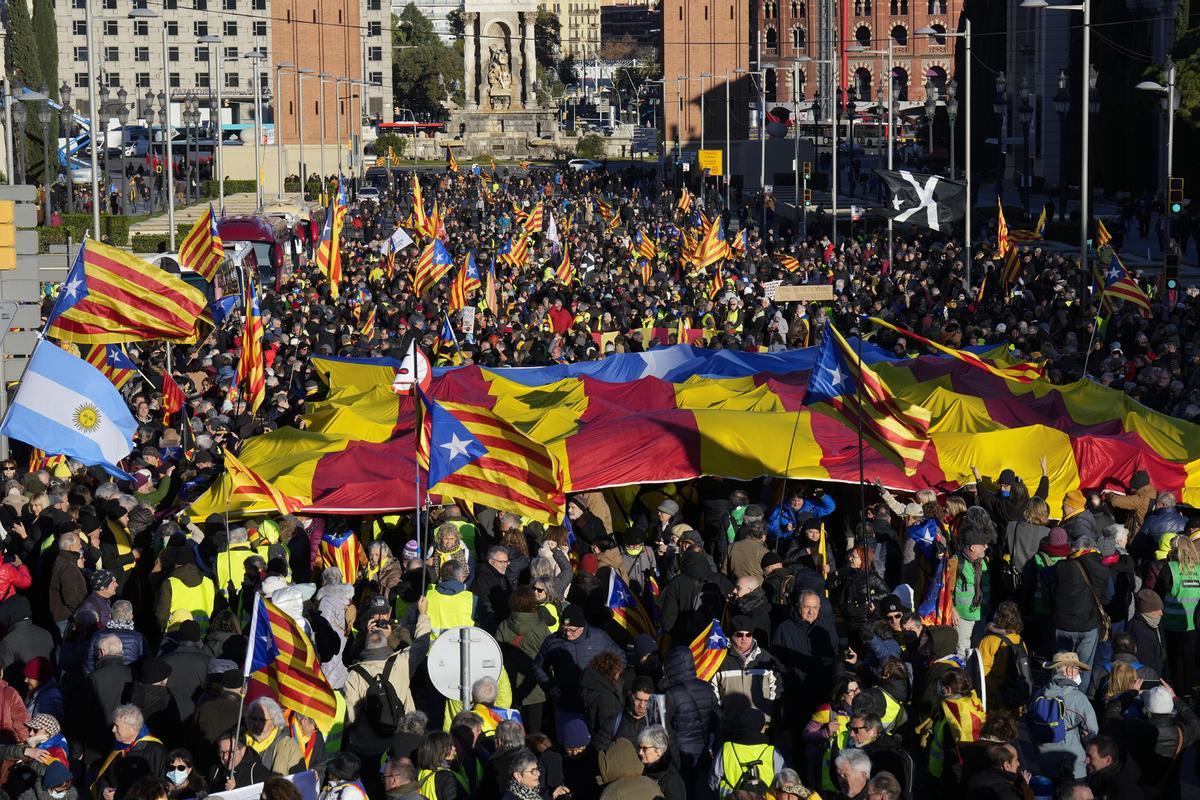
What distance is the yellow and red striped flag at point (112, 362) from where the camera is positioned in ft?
65.5

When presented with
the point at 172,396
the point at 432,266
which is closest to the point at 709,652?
the point at 172,396

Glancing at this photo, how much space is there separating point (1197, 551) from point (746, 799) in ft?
Answer: 17.9

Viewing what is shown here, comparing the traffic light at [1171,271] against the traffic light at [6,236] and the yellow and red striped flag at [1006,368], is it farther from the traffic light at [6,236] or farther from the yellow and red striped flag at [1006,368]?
the traffic light at [6,236]

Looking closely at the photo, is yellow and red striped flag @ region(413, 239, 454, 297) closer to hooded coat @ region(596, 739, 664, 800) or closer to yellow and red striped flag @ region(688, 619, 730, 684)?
yellow and red striped flag @ region(688, 619, 730, 684)

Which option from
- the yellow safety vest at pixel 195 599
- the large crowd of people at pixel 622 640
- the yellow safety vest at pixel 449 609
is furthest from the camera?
the yellow safety vest at pixel 195 599

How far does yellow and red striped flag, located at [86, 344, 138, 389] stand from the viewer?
20.0 meters

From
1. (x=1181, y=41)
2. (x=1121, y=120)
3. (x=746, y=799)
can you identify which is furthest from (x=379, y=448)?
(x=1121, y=120)

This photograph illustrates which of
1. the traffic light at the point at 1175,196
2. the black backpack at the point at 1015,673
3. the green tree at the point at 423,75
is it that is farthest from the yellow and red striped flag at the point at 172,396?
the green tree at the point at 423,75

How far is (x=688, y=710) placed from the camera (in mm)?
10156

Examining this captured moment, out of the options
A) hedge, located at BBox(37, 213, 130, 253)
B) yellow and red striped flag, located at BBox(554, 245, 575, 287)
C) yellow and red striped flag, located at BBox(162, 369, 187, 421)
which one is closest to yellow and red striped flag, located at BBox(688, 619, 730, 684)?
yellow and red striped flag, located at BBox(162, 369, 187, 421)

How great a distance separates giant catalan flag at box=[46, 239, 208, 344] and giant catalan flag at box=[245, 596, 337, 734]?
884cm

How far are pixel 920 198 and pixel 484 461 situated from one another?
76.2 feet

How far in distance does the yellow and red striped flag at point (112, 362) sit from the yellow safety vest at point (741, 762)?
11.8m

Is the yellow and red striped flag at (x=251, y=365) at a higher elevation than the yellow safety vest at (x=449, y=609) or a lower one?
higher
